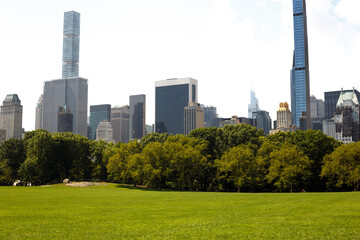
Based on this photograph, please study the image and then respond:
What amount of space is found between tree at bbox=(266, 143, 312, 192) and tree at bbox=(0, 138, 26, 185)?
221ft

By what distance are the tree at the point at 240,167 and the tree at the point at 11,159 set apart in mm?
57026

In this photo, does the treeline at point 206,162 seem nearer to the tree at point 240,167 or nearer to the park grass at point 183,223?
the tree at point 240,167

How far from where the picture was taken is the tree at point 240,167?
2911 inches

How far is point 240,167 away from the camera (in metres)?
75.7

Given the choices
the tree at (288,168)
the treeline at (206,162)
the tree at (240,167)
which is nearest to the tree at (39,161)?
the treeline at (206,162)

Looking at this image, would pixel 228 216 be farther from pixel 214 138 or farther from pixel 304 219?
pixel 214 138

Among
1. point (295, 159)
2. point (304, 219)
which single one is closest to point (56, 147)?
point (295, 159)

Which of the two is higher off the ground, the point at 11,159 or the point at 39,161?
the point at 11,159

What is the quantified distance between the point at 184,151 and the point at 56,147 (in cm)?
3881

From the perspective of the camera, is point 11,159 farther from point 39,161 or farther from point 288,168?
point 288,168

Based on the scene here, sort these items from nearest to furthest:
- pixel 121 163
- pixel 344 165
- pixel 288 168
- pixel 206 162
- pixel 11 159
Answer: pixel 344 165 → pixel 288 168 → pixel 206 162 → pixel 121 163 → pixel 11 159

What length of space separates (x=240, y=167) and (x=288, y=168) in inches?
408

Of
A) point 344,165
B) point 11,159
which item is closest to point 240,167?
point 344,165

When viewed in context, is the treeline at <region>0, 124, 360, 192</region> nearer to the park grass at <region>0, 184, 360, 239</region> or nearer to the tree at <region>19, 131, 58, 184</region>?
the tree at <region>19, 131, 58, 184</region>
